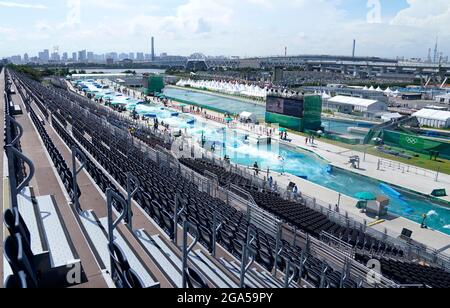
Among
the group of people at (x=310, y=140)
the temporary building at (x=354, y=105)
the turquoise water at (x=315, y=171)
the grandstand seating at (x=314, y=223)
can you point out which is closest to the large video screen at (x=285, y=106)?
the group of people at (x=310, y=140)

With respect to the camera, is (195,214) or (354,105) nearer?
(195,214)

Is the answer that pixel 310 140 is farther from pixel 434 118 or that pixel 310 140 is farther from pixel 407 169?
pixel 434 118

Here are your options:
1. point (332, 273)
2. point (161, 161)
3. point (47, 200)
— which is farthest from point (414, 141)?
point (47, 200)

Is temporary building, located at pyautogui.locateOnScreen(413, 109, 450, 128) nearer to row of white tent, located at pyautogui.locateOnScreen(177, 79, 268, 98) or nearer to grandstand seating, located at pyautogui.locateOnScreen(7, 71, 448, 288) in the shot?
row of white tent, located at pyautogui.locateOnScreen(177, 79, 268, 98)

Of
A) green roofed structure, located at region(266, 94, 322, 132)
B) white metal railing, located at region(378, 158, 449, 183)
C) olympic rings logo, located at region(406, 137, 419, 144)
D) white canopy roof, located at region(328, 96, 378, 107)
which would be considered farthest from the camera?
white canopy roof, located at region(328, 96, 378, 107)

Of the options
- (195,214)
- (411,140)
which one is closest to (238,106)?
(411,140)

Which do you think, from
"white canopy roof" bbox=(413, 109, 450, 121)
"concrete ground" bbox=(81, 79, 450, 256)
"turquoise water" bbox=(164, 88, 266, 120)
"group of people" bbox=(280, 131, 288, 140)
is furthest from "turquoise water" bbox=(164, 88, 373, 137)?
"concrete ground" bbox=(81, 79, 450, 256)
